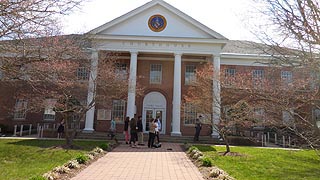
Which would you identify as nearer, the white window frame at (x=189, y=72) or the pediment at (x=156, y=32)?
the pediment at (x=156, y=32)

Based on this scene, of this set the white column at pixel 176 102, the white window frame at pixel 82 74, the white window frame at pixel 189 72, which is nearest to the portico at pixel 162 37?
the white column at pixel 176 102

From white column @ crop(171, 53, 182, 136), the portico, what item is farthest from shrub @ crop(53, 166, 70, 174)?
the portico

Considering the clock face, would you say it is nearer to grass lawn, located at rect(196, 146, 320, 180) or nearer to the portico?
the portico

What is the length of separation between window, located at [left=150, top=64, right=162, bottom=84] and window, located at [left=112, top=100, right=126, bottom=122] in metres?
3.52

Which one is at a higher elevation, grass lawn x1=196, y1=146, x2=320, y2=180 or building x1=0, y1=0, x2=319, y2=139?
building x1=0, y1=0, x2=319, y2=139

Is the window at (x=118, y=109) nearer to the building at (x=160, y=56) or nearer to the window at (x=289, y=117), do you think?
the building at (x=160, y=56)

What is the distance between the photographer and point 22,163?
10.4 metres

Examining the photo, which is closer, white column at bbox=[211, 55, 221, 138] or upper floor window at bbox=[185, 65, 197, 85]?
white column at bbox=[211, 55, 221, 138]

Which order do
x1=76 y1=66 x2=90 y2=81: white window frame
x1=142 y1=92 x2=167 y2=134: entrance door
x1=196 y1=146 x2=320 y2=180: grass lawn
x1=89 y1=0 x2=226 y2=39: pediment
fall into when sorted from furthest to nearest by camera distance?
1. x1=142 y1=92 x2=167 y2=134: entrance door
2. x1=89 y1=0 x2=226 y2=39: pediment
3. x1=76 y1=66 x2=90 y2=81: white window frame
4. x1=196 y1=146 x2=320 y2=180: grass lawn

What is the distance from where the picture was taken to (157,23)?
26172 mm

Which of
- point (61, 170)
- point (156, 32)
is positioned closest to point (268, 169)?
point (61, 170)

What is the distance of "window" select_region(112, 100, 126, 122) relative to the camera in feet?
92.5

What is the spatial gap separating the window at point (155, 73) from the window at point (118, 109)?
352 centimetres

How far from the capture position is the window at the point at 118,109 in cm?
2818
